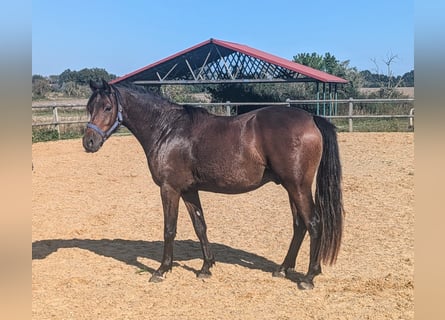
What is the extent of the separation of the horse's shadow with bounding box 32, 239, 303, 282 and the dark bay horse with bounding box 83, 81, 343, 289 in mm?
391

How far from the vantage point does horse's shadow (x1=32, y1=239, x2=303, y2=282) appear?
466 cm

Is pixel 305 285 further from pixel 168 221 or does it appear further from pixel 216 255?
pixel 168 221

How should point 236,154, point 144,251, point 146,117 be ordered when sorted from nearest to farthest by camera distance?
point 236,154, point 146,117, point 144,251

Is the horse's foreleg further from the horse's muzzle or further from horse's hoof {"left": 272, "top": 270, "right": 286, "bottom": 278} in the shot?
horse's hoof {"left": 272, "top": 270, "right": 286, "bottom": 278}

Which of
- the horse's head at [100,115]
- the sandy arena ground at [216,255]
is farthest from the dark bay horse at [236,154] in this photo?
the sandy arena ground at [216,255]

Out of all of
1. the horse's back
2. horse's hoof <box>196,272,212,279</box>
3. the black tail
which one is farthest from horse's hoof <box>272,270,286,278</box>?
the horse's back

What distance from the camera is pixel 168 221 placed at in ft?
14.0

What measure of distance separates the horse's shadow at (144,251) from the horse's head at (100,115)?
1.45m

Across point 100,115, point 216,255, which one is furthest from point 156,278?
point 100,115

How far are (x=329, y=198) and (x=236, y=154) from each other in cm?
94

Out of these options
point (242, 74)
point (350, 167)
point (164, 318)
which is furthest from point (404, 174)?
point (242, 74)

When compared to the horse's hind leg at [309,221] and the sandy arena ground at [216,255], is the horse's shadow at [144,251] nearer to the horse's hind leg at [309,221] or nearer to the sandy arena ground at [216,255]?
the sandy arena ground at [216,255]

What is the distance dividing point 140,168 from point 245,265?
20.4ft

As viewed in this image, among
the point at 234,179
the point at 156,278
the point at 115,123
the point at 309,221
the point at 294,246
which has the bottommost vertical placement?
the point at 156,278
